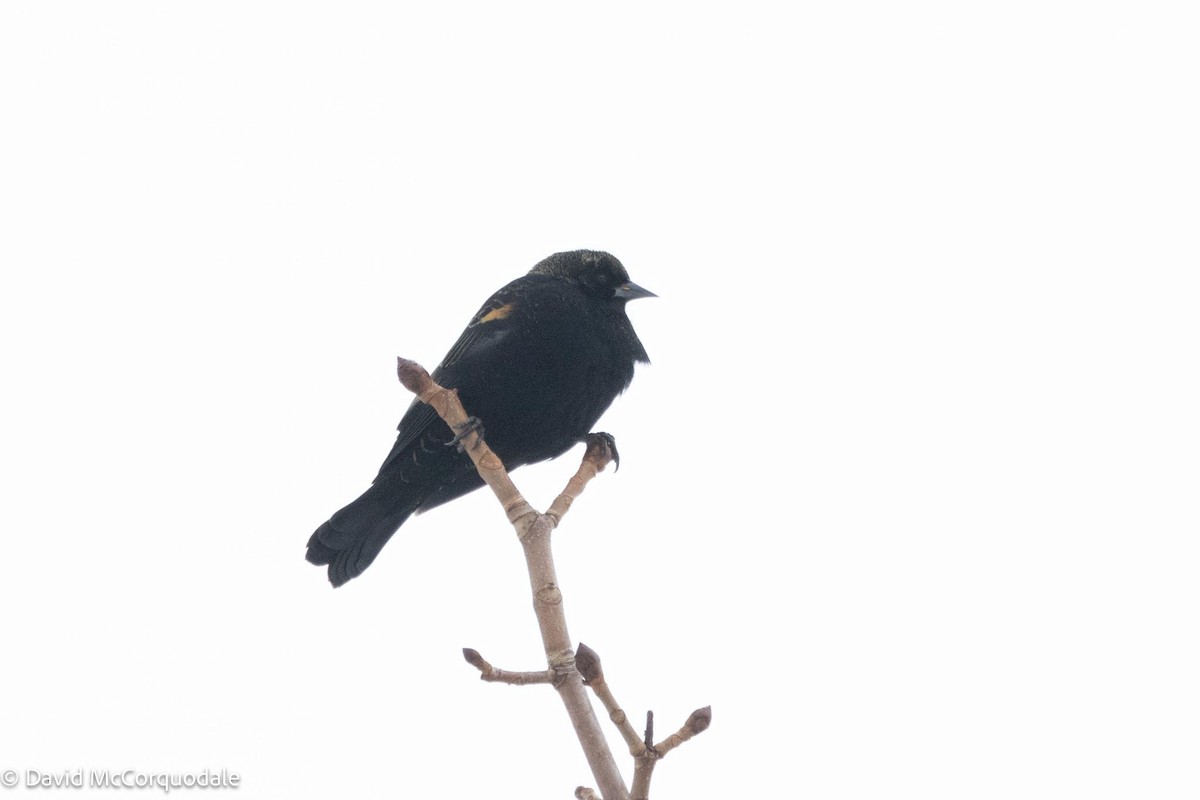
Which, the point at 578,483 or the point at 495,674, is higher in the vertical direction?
the point at 578,483

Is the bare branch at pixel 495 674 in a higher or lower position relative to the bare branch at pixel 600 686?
higher

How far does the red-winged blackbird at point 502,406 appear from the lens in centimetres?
500

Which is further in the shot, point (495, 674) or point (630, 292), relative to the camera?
point (630, 292)

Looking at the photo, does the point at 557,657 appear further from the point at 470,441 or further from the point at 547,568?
the point at 470,441

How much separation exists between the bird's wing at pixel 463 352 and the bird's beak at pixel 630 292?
22.6 inches

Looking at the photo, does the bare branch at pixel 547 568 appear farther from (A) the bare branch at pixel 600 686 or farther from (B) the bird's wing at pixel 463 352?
(B) the bird's wing at pixel 463 352

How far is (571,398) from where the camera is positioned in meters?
5.09

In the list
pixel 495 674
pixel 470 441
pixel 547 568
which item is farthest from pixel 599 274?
pixel 495 674

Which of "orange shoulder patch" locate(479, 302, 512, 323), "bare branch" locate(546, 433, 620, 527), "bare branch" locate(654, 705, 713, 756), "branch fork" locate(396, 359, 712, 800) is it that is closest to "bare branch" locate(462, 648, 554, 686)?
"branch fork" locate(396, 359, 712, 800)

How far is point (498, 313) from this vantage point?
17.6ft

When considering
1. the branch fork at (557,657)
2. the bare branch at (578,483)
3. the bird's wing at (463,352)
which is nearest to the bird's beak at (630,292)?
the bird's wing at (463,352)

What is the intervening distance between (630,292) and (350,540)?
1837mm

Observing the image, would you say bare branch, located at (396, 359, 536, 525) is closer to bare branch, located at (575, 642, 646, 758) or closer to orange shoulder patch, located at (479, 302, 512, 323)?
bare branch, located at (575, 642, 646, 758)

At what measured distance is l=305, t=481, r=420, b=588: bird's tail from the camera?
4.97 metres
